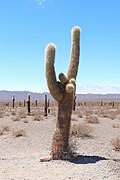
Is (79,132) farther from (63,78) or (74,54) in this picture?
(63,78)

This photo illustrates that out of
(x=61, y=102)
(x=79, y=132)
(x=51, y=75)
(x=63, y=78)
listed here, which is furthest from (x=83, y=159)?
(x=79, y=132)

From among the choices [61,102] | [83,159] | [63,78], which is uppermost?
[63,78]

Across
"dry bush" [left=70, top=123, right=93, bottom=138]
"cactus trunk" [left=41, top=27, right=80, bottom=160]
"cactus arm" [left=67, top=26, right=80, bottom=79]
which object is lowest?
"dry bush" [left=70, top=123, right=93, bottom=138]

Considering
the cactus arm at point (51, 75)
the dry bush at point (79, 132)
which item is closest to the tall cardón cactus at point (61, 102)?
the cactus arm at point (51, 75)

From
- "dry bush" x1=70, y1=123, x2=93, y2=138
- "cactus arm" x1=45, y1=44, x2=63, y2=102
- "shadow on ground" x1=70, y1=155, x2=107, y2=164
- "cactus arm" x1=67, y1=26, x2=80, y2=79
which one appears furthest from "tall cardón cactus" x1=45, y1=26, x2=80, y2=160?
"dry bush" x1=70, y1=123, x2=93, y2=138

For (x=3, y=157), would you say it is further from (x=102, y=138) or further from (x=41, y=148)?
(x=102, y=138)

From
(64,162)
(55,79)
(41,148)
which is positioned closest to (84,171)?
(64,162)

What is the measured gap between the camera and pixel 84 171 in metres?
11.4

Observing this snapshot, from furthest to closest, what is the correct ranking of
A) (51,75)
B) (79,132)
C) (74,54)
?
1. (79,132)
2. (74,54)
3. (51,75)

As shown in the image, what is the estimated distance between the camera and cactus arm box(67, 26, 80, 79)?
45.1ft

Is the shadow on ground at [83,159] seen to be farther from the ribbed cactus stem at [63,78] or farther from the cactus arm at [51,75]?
the ribbed cactus stem at [63,78]

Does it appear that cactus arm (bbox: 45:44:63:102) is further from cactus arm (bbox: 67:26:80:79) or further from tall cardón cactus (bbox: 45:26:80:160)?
cactus arm (bbox: 67:26:80:79)

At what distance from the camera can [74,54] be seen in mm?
13875

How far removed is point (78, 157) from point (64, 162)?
3.46ft
